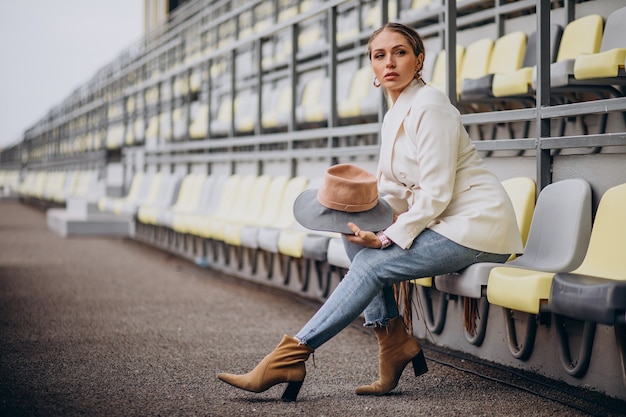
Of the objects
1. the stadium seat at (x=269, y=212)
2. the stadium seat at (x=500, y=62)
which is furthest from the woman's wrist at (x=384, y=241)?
the stadium seat at (x=269, y=212)

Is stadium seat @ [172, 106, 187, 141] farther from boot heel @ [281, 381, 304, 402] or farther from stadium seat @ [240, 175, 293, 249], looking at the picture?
boot heel @ [281, 381, 304, 402]

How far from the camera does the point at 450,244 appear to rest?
2.13 meters

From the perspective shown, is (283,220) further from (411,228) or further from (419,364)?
(411,228)

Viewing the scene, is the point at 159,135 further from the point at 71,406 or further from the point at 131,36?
the point at 131,36

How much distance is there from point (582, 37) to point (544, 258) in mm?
1145

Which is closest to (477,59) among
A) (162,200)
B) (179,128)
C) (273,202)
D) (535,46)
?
(535,46)

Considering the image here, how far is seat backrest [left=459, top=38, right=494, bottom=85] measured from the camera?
3.77m

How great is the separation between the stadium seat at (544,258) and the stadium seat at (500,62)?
2.69 ft

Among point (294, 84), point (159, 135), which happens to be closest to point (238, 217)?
point (294, 84)

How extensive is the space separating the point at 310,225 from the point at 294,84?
9.07 ft

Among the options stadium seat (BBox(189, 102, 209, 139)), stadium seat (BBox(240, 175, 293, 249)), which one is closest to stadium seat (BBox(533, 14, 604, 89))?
stadium seat (BBox(240, 175, 293, 249))

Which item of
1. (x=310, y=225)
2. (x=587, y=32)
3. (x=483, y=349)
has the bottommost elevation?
(x=483, y=349)

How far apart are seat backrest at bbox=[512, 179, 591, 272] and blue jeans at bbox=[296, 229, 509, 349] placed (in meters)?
0.35

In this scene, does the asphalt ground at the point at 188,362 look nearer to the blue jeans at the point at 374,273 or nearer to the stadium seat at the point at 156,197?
the blue jeans at the point at 374,273
